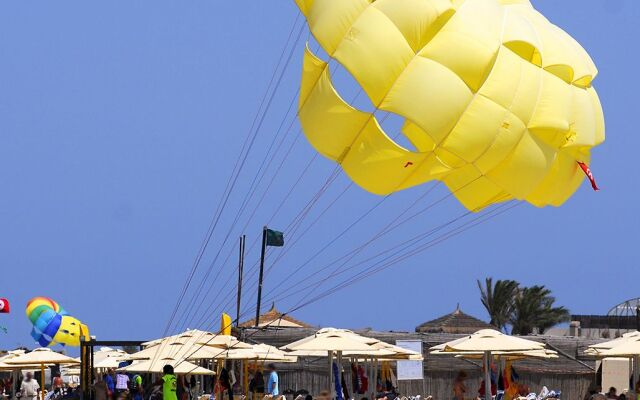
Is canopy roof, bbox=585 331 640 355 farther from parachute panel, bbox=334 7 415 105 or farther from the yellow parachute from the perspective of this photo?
parachute panel, bbox=334 7 415 105

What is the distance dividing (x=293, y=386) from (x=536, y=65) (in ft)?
62.7

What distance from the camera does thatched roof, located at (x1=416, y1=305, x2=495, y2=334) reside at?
48.4 m

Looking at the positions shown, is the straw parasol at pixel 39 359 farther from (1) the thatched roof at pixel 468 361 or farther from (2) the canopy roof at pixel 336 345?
(2) the canopy roof at pixel 336 345

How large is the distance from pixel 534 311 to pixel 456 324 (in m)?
13.3

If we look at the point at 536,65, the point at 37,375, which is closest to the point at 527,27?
the point at 536,65

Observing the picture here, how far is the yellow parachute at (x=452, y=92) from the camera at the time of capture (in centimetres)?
1891

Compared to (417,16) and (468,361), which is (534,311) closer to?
(468,361)

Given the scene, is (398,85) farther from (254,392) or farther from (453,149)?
(254,392)

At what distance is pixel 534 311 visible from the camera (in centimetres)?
6184

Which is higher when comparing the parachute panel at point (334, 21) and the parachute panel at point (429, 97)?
the parachute panel at point (334, 21)

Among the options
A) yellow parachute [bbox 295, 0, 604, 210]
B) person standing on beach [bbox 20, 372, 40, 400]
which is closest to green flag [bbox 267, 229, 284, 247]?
person standing on beach [bbox 20, 372, 40, 400]

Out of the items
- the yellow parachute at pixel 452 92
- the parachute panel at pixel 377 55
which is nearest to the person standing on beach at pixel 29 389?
the yellow parachute at pixel 452 92

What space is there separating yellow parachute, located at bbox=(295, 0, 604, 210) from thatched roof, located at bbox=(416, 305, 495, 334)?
2828cm

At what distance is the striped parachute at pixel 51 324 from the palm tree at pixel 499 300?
18.4m
